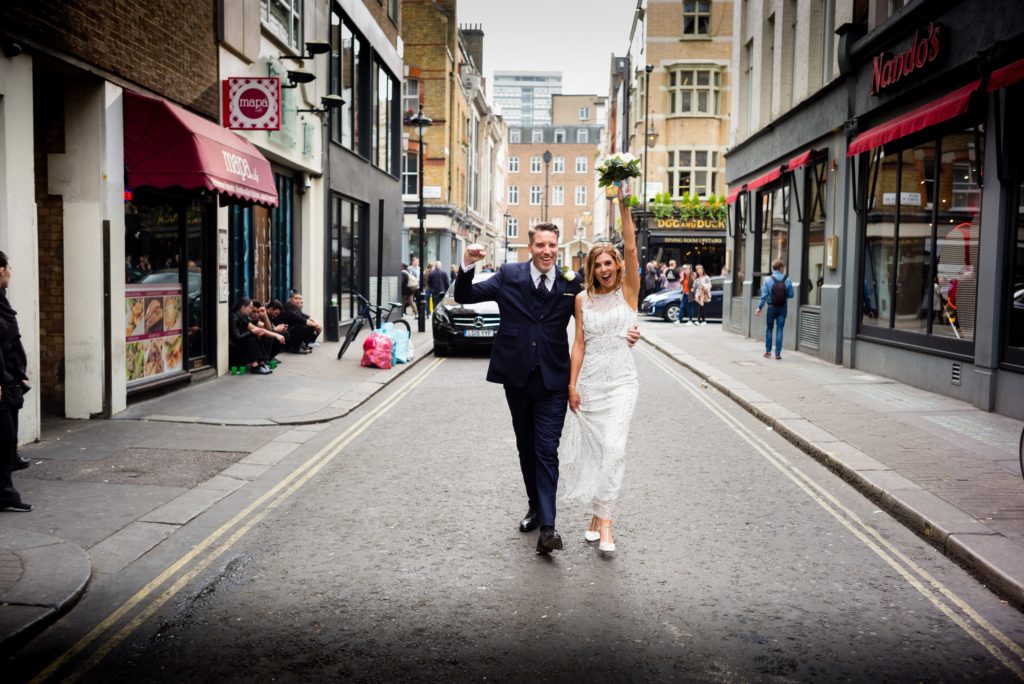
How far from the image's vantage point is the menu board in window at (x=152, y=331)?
1088 centimetres

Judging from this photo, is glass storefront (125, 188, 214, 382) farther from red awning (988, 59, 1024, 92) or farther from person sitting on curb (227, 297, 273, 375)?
red awning (988, 59, 1024, 92)

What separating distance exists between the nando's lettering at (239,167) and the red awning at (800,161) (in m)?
10.7

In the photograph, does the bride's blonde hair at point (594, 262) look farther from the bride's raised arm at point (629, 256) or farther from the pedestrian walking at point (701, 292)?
the pedestrian walking at point (701, 292)

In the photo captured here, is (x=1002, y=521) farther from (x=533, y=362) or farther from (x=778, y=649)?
(x=533, y=362)

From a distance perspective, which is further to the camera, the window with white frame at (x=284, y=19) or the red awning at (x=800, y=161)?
the red awning at (x=800, y=161)

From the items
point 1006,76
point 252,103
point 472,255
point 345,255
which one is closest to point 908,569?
point 472,255

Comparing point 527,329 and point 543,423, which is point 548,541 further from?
point 527,329

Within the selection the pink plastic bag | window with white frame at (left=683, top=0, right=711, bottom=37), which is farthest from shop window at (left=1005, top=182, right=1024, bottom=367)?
window with white frame at (left=683, top=0, right=711, bottom=37)

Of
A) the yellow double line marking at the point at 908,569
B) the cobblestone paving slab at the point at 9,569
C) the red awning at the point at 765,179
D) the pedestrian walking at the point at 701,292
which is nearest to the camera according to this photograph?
the yellow double line marking at the point at 908,569

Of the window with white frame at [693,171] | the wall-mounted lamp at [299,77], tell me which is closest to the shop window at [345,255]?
the wall-mounted lamp at [299,77]

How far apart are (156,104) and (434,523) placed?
21.8 ft

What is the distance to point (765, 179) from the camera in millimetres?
21484

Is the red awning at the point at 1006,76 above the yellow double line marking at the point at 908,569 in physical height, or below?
above

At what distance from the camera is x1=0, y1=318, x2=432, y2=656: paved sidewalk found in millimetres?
4684
